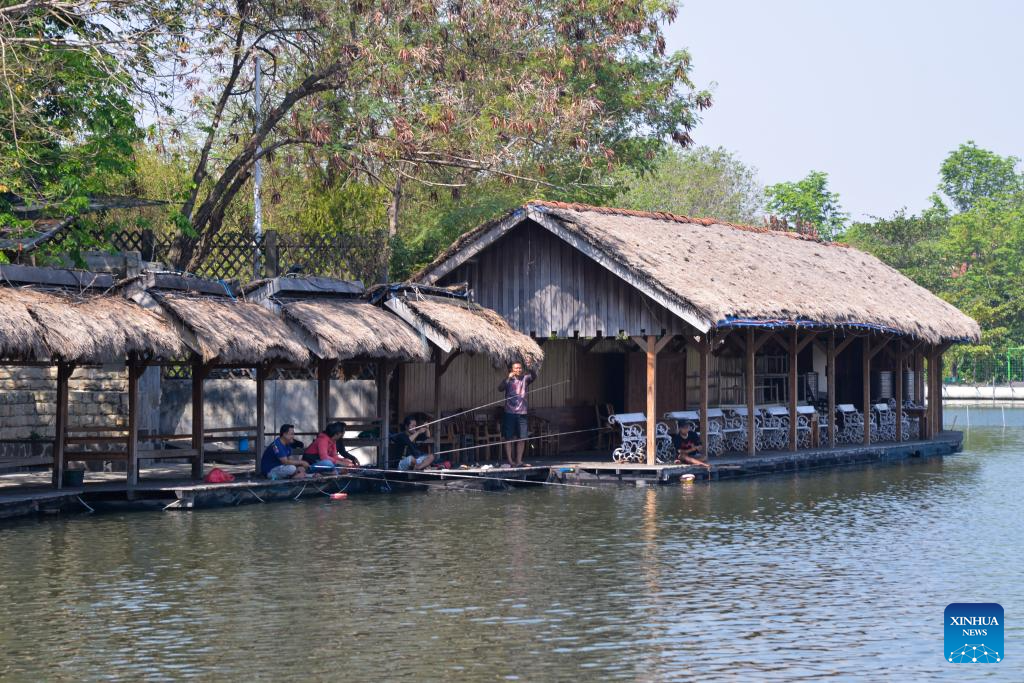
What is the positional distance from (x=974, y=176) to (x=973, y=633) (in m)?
86.9

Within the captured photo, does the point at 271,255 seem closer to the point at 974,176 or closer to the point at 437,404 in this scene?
the point at 437,404

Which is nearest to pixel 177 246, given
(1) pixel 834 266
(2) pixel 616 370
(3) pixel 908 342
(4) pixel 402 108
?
(4) pixel 402 108

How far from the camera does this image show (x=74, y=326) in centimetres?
1836

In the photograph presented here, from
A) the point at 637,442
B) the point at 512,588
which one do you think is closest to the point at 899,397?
the point at 637,442

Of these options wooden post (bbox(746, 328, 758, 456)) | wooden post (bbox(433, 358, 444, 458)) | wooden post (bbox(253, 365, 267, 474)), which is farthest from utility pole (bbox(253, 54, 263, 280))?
wooden post (bbox(746, 328, 758, 456))

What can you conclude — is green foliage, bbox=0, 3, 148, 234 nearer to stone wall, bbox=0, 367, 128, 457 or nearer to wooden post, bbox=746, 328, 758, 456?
stone wall, bbox=0, 367, 128, 457

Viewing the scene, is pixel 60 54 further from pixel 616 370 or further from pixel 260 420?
pixel 616 370

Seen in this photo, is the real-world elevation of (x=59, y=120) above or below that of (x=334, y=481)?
above

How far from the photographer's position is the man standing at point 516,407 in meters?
23.8

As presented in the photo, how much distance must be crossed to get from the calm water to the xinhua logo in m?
0.15

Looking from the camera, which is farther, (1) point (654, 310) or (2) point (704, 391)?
(2) point (704, 391)

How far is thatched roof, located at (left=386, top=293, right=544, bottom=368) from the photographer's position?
23141 millimetres

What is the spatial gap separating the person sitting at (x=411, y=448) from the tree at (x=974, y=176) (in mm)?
74944

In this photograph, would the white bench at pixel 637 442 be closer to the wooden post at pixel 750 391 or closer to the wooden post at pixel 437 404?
A: the wooden post at pixel 750 391
